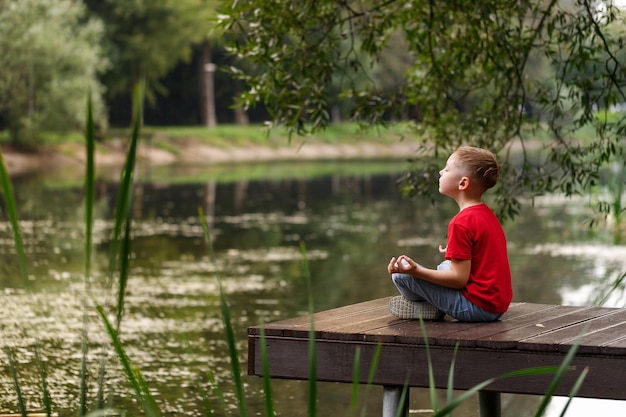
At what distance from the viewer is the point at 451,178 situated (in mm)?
4648

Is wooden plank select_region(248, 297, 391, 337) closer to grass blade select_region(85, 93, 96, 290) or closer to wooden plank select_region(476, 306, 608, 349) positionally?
wooden plank select_region(476, 306, 608, 349)

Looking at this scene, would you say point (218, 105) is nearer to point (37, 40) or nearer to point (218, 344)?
point (37, 40)

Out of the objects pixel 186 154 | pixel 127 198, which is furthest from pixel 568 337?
pixel 186 154

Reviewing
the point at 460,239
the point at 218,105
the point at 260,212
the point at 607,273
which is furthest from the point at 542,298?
the point at 218,105

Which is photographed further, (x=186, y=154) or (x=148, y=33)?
(x=148, y=33)

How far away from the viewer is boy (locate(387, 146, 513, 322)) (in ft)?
15.0

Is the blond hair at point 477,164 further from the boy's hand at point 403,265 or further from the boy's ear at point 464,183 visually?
the boy's hand at point 403,265

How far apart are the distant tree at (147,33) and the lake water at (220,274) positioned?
31597 millimetres

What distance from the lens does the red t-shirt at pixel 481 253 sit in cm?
460

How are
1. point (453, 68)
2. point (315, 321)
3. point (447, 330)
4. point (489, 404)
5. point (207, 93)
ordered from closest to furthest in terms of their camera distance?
point (447, 330), point (315, 321), point (489, 404), point (453, 68), point (207, 93)

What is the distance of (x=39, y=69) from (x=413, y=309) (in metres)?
44.7

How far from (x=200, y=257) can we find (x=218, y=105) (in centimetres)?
6257

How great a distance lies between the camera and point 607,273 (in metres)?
14.4

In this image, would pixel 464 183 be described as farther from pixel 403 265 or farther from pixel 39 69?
pixel 39 69
